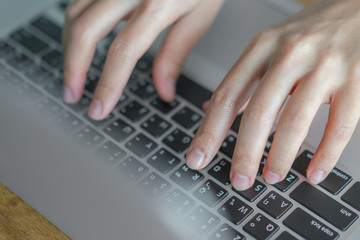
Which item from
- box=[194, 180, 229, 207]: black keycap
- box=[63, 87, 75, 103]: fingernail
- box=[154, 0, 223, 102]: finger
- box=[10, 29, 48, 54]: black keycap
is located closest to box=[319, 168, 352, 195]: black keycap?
box=[194, 180, 229, 207]: black keycap

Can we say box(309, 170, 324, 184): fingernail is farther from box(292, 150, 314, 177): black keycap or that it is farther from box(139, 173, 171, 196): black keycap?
box(139, 173, 171, 196): black keycap

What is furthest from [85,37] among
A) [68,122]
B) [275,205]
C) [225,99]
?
[275,205]

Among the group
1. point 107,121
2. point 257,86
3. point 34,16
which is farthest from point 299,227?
point 34,16

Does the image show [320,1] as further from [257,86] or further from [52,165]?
[52,165]

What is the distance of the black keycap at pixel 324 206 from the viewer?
49 cm

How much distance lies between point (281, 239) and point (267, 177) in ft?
0.22

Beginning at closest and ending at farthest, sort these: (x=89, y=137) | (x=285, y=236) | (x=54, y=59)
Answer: (x=285, y=236) < (x=89, y=137) < (x=54, y=59)

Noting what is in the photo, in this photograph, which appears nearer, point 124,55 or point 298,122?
point 298,122

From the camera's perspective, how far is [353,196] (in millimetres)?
503

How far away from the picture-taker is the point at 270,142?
1.85ft

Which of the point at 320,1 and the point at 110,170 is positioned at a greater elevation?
the point at 320,1

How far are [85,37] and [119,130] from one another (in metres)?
0.13

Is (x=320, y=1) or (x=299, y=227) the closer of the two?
(x=299, y=227)

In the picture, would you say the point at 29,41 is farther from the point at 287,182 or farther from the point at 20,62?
the point at 287,182
